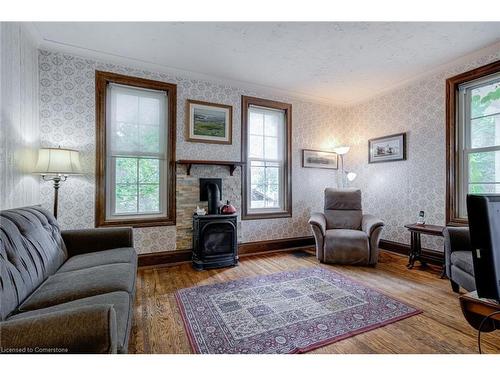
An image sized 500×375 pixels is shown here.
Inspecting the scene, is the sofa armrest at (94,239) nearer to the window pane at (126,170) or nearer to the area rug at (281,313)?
the area rug at (281,313)

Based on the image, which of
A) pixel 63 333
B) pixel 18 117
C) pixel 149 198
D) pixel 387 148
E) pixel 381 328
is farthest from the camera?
pixel 387 148

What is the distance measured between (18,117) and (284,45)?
2664mm

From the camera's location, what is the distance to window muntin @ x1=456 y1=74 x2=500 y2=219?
9.41 feet

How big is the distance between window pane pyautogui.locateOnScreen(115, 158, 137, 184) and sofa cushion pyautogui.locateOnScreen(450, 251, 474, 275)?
3646mm

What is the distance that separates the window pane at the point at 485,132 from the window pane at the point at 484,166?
12cm

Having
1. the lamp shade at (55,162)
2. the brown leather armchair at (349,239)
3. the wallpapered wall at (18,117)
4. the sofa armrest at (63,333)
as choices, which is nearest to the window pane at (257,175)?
the brown leather armchair at (349,239)

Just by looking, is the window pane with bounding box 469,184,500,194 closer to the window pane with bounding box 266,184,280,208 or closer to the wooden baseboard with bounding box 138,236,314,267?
the wooden baseboard with bounding box 138,236,314,267

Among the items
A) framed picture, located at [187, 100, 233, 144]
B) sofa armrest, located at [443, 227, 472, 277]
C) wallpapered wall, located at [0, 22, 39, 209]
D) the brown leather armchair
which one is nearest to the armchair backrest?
the brown leather armchair

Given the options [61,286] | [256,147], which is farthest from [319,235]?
[61,286]

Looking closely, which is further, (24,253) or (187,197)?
(187,197)

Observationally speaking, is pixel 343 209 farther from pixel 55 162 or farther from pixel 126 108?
pixel 55 162

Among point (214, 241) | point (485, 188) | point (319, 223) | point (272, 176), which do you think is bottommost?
point (214, 241)

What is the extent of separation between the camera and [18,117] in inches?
86.0
